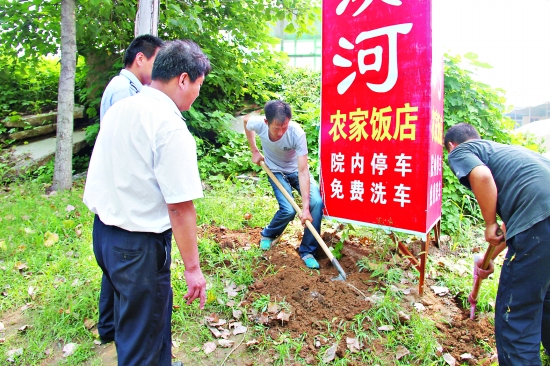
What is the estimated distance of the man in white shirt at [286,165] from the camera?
3459 mm

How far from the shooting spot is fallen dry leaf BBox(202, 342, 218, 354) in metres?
2.49

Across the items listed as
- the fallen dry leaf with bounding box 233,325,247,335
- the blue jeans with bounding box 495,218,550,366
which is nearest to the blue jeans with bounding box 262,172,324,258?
A: the fallen dry leaf with bounding box 233,325,247,335

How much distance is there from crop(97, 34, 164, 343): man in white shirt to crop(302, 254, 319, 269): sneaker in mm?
1792

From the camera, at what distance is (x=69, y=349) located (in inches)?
99.5

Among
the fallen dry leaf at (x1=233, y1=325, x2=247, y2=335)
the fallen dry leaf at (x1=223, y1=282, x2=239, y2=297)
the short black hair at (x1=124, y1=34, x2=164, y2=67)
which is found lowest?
the fallen dry leaf at (x1=233, y1=325, x2=247, y2=335)

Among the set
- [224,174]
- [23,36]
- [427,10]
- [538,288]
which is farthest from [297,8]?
[538,288]

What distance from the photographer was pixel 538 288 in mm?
2012

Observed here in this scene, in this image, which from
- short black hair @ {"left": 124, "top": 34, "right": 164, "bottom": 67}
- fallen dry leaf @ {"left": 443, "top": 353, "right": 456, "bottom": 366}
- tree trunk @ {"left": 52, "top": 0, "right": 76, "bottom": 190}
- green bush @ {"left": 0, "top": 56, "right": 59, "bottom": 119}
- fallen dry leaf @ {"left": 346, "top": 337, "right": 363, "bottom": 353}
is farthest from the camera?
green bush @ {"left": 0, "top": 56, "right": 59, "bottom": 119}

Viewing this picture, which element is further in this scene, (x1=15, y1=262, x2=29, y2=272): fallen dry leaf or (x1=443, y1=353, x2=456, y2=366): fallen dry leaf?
(x1=15, y1=262, x2=29, y2=272): fallen dry leaf

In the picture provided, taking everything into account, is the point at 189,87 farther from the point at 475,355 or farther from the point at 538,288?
the point at 475,355

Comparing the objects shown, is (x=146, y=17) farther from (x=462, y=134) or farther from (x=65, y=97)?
(x=462, y=134)

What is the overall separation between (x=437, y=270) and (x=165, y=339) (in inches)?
111

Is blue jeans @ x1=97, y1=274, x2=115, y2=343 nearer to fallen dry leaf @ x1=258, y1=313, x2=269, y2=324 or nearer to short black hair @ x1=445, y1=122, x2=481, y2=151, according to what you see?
fallen dry leaf @ x1=258, y1=313, x2=269, y2=324

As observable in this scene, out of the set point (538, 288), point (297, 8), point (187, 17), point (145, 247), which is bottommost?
point (538, 288)
